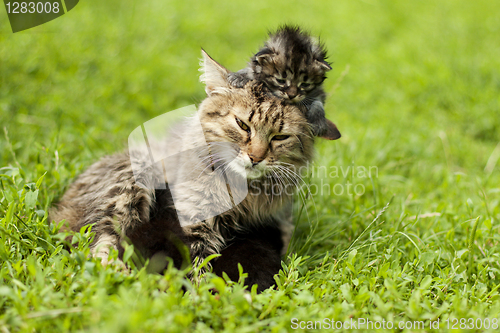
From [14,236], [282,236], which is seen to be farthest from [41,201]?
[282,236]

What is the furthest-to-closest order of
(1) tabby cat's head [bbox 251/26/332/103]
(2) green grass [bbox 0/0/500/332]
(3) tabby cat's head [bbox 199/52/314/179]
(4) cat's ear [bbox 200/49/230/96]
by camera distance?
1. (4) cat's ear [bbox 200/49/230/96]
2. (3) tabby cat's head [bbox 199/52/314/179]
3. (1) tabby cat's head [bbox 251/26/332/103]
4. (2) green grass [bbox 0/0/500/332]

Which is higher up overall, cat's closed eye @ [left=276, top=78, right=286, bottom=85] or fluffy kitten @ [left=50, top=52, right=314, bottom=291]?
cat's closed eye @ [left=276, top=78, right=286, bottom=85]

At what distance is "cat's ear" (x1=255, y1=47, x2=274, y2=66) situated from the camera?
213cm

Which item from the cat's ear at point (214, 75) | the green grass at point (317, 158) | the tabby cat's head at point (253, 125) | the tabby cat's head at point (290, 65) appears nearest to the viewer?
the green grass at point (317, 158)

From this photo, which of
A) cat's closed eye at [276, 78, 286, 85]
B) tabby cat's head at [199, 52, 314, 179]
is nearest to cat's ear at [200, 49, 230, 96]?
tabby cat's head at [199, 52, 314, 179]

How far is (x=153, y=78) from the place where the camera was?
4891 millimetres

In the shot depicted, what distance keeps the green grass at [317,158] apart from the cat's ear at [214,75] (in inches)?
42.9

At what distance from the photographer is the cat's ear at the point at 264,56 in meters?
2.13

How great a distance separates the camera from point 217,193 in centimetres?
242

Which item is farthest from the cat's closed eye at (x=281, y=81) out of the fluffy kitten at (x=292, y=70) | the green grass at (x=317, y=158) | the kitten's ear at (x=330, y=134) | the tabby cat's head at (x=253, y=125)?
the green grass at (x=317, y=158)

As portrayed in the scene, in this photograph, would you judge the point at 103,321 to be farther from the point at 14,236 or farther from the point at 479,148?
the point at 479,148

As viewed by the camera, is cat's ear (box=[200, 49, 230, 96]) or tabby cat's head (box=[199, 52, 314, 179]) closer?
tabby cat's head (box=[199, 52, 314, 179])

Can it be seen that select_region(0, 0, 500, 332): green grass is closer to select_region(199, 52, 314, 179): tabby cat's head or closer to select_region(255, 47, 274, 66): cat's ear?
select_region(199, 52, 314, 179): tabby cat's head

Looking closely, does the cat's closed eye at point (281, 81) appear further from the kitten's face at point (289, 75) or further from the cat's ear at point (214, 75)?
the cat's ear at point (214, 75)
